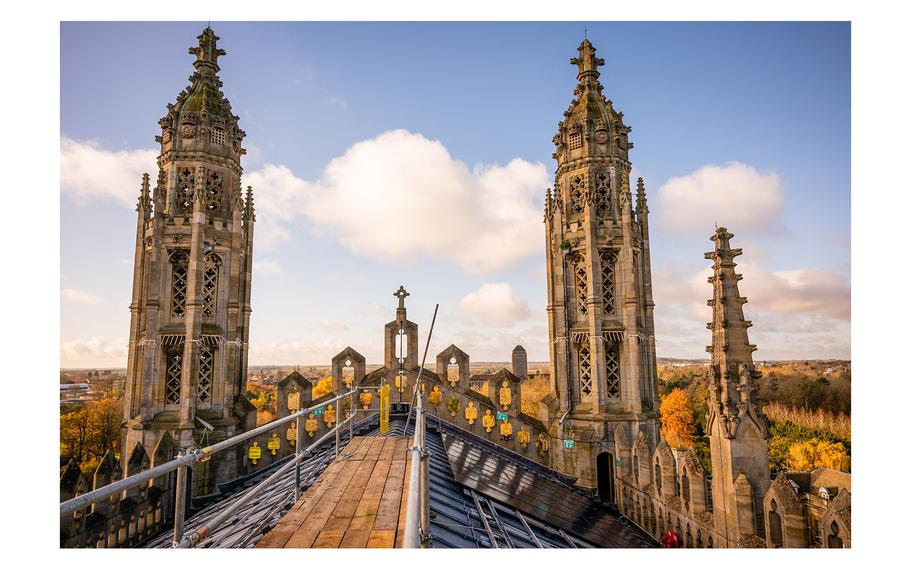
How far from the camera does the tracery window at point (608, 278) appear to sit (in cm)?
1827

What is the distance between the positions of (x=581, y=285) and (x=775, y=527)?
10.7 metres

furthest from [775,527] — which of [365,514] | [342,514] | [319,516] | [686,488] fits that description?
[319,516]

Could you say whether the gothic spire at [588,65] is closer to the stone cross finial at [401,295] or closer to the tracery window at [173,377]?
the stone cross finial at [401,295]

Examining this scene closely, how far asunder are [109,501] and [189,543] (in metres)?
8.70

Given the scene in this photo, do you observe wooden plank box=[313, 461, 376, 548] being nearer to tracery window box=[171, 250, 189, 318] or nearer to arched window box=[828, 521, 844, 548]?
arched window box=[828, 521, 844, 548]

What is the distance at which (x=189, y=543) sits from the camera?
4348 mm

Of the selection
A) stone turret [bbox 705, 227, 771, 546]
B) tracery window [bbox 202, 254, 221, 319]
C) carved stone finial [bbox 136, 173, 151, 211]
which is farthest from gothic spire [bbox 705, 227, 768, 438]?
carved stone finial [bbox 136, 173, 151, 211]

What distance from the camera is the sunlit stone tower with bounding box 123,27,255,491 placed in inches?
648

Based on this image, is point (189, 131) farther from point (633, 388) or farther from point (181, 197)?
point (633, 388)

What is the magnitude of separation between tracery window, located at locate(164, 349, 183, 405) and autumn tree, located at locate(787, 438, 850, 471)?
39850 mm

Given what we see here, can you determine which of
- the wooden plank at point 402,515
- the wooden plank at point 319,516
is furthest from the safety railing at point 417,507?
the wooden plank at point 319,516

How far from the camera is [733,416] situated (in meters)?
9.51

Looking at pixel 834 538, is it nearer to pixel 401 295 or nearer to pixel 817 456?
pixel 401 295

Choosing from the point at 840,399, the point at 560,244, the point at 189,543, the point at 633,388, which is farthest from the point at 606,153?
the point at 840,399
